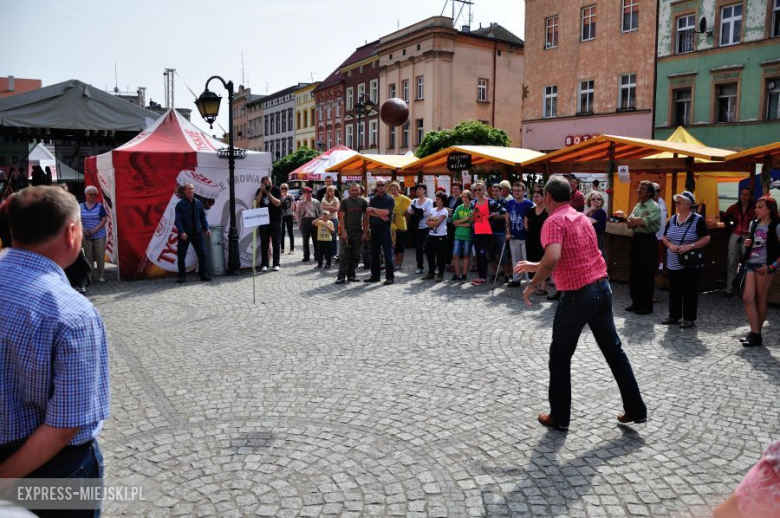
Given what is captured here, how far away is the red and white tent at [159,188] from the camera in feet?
41.6

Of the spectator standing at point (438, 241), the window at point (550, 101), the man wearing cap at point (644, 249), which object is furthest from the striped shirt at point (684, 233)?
the window at point (550, 101)

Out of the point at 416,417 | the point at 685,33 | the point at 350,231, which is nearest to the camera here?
the point at 416,417

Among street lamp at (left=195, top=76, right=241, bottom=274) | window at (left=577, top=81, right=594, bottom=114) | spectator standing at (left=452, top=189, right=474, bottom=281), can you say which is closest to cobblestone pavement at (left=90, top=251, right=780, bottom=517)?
spectator standing at (left=452, top=189, right=474, bottom=281)

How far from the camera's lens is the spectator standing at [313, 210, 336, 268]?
14219 mm

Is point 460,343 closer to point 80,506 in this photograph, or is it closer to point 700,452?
point 700,452

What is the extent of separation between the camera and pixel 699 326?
28.0 ft

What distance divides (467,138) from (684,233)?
91.1 ft

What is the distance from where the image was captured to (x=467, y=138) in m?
35.4

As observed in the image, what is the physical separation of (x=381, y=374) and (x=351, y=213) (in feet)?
21.2

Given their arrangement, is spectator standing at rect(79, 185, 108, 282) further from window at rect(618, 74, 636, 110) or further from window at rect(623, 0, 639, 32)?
window at rect(623, 0, 639, 32)

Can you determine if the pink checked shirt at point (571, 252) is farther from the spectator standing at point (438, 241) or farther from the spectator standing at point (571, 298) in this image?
the spectator standing at point (438, 241)

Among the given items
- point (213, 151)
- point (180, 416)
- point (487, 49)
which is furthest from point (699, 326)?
point (487, 49)

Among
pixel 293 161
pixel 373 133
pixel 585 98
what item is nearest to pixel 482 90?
pixel 373 133

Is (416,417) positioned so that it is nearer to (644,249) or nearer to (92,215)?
(644,249)
